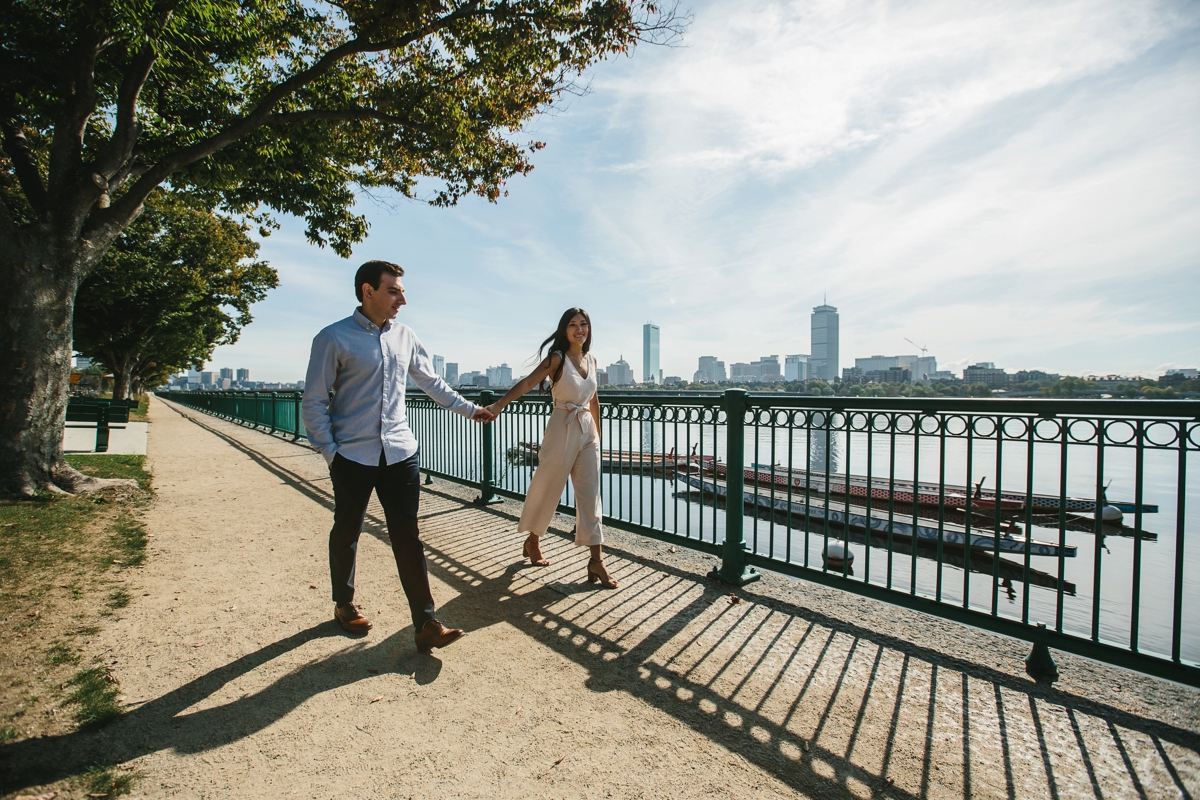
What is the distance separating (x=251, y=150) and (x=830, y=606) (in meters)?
10.8

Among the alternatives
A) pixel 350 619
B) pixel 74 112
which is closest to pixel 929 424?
pixel 350 619

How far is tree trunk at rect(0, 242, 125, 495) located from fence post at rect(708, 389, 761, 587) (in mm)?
7483

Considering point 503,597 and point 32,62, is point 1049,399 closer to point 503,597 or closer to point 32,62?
point 503,597

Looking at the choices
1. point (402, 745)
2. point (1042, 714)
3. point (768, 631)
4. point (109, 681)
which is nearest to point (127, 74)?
point (109, 681)

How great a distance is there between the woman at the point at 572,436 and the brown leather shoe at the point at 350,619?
58.3 inches

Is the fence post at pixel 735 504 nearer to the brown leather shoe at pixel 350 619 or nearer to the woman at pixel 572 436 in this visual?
the woman at pixel 572 436

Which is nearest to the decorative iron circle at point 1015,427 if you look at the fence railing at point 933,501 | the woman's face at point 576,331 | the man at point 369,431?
the fence railing at point 933,501

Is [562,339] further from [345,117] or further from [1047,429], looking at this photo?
[345,117]

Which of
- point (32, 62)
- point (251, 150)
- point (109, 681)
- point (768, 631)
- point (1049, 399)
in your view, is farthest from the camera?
point (251, 150)

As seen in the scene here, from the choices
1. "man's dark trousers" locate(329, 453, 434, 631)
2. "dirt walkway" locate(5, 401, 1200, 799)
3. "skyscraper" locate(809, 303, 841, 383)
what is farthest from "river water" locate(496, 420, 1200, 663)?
"skyscraper" locate(809, 303, 841, 383)

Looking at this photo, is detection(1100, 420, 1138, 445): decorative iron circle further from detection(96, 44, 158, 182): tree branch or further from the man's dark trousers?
detection(96, 44, 158, 182): tree branch

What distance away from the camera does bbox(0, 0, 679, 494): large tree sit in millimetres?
6730

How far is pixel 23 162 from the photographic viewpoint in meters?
7.67

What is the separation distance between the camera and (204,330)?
39.5 metres
